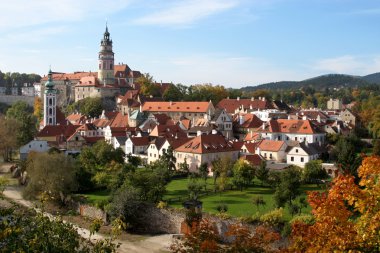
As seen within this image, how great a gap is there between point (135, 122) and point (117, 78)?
37037 mm

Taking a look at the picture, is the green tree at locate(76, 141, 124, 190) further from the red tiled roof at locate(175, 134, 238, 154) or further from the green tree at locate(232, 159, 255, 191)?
the green tree at locate(232, 159, 255, 191)

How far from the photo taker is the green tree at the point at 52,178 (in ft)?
119

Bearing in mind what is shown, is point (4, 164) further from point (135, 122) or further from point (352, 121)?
Result: point (352, 121)

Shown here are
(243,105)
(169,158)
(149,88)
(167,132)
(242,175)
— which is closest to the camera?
(242,175)

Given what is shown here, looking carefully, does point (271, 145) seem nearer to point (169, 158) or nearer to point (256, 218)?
point (169, 158)

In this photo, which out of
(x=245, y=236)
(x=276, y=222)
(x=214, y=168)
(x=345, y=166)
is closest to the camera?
(x=245, y=236)

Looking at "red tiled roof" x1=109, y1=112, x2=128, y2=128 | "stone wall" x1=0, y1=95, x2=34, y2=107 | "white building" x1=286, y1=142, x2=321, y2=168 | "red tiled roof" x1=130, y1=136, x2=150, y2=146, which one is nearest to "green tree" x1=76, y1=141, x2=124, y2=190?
"red tiled roof" x1=130, y1=136, x2=150, y2=146

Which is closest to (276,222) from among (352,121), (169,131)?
(169,131)

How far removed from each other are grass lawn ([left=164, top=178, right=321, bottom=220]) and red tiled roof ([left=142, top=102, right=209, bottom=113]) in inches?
1336

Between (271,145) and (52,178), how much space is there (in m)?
24.0

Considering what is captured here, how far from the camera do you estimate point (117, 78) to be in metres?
104

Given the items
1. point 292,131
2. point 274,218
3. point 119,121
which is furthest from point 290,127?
point 274,218

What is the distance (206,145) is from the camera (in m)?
47.5

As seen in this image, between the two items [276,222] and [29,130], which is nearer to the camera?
[276,222]
